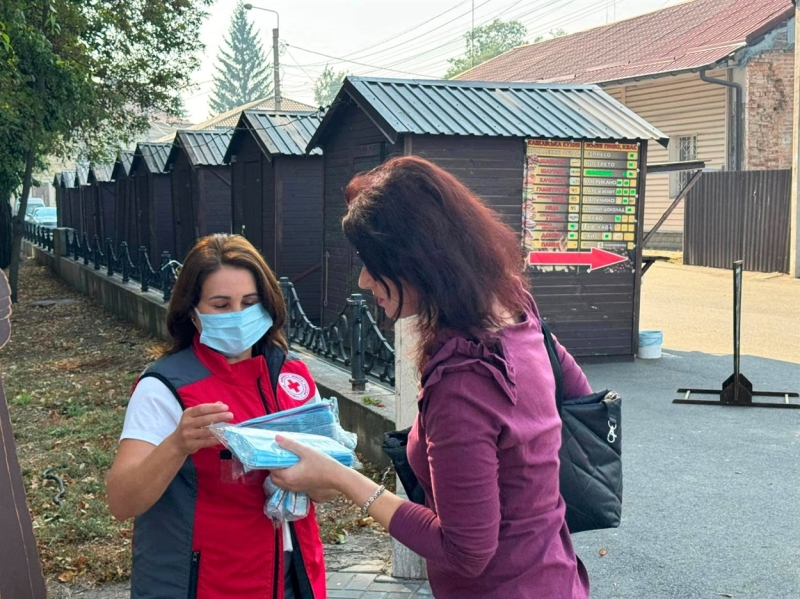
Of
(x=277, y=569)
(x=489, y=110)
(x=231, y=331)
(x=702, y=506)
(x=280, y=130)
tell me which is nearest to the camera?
(x=277, y=569)

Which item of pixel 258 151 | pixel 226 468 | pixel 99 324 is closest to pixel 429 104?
pixel 258 151

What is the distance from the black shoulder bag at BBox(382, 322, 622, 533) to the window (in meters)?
23.4

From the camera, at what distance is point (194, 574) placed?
242 centimetres

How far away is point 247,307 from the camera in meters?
2.75

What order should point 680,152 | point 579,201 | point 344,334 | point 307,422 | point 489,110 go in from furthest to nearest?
point 680,152, point 579,201, point 489,110, point 344,334, point 307,422

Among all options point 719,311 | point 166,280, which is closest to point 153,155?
point 166,280

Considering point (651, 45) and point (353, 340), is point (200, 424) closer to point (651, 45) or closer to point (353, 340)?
point (353, 340)

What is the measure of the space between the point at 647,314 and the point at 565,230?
5.18 m

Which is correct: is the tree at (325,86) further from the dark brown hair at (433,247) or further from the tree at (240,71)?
the dark brown hair at (433,247)

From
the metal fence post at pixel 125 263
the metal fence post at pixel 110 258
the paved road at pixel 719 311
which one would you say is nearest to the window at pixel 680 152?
the paved road at pixel 719 311

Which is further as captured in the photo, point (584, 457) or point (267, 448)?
point (584, 457)

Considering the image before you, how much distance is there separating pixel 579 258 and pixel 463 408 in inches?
341

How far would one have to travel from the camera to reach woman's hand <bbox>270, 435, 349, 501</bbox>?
6.82 feet

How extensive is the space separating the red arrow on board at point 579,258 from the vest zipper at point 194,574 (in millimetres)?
7949
